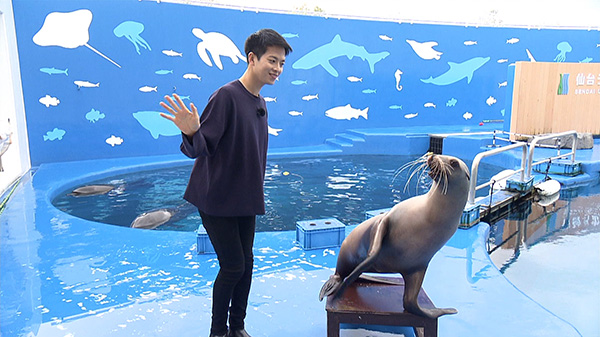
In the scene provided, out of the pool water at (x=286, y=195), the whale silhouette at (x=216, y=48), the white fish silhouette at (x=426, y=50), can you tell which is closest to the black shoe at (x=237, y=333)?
the pool water at (x=286, y=195)

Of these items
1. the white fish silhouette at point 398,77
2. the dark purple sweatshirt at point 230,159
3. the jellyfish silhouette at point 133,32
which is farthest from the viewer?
the white fish silhouette at point 398,77

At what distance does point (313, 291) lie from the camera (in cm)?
260

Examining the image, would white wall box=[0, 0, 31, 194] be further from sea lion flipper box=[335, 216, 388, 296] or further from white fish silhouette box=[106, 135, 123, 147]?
sea lion flipper box=[335, 216, 388, 296]

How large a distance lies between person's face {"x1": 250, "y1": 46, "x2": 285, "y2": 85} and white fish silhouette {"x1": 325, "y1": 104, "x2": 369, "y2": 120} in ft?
31.3

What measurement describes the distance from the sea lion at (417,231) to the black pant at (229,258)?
1.31 ft

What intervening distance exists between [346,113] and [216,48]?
12.7 feet

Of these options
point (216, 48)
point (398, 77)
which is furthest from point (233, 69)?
point (398, 77)

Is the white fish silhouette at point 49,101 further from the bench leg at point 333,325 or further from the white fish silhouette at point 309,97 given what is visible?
the bench leg at point 333,325

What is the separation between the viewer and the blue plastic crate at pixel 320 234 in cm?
331

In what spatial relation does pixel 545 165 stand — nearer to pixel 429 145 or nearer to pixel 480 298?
pixel 429 145

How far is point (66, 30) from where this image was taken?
7914 mm

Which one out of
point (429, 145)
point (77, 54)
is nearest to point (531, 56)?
point (429, 145)

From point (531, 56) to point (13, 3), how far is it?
43.9 ft

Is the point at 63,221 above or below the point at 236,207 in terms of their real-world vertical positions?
below
